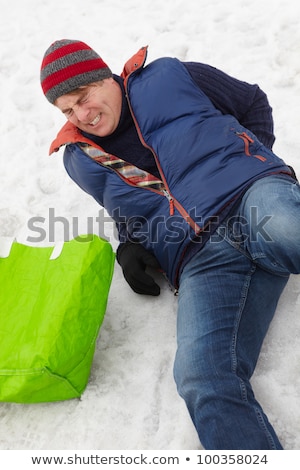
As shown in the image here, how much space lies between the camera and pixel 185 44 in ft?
10.9

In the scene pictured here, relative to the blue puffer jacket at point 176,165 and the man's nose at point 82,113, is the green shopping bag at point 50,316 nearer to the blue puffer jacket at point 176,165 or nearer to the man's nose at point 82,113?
the blue puffer jacket at point 176,165

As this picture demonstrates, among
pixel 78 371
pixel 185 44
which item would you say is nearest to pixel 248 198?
pixel 78 371

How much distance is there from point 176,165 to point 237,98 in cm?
44

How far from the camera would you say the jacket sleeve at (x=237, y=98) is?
1971 millimetres

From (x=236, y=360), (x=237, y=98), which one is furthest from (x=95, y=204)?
(x=236, y=360)

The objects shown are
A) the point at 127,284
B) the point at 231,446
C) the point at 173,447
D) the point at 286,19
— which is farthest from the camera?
the point at 286,19

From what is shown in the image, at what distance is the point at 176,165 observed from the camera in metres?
1.83

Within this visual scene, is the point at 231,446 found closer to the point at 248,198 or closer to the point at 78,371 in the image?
the point at 78,371

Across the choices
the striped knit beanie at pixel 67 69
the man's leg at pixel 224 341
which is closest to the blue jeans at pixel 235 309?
the man's leg at pixel 224 341

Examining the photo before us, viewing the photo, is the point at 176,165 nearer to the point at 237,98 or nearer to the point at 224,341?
the point at 237,98

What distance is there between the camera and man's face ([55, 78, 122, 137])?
1.88 metres

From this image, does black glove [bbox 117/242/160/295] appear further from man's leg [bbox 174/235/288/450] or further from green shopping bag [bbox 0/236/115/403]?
man's leg [bbox 174/235/288/450]

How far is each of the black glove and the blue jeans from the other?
0.61 ft

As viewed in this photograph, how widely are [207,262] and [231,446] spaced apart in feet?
2.06
